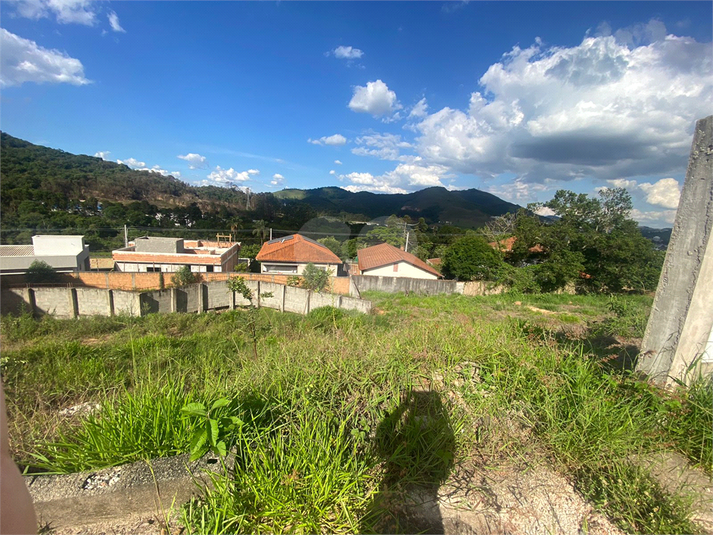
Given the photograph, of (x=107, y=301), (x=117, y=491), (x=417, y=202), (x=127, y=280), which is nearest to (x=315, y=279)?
(x=107, y=301)

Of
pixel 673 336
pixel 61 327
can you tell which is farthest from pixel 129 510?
pixel 61 327

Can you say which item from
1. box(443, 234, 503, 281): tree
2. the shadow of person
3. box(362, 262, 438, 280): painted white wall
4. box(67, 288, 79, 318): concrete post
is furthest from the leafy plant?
box(443, 234, 503, 281): tree

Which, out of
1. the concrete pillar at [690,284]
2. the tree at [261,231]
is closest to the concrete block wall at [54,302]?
→ the concrete pillar at [690,284]

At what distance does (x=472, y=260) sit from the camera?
20094 mm

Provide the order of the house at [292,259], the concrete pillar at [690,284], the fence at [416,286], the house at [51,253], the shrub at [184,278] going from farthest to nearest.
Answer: the house at [292,259]
the house at [51,253]
the fence at [416,286]
the shrub at [184,278]
the concrete pillar at [690,284]

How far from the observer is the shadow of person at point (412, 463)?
1.40 m

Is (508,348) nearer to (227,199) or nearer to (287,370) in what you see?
(287,370)

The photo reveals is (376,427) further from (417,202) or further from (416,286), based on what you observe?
(417,202)

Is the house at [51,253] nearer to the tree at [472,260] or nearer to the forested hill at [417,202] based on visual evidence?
the tree at [472,260]

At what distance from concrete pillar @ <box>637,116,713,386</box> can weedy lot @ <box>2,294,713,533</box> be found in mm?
236

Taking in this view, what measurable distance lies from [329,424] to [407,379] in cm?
71

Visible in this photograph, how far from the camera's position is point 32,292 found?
39.5 ft

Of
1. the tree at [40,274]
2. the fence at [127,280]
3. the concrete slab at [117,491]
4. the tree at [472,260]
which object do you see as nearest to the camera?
the concrete slab at [117,491]

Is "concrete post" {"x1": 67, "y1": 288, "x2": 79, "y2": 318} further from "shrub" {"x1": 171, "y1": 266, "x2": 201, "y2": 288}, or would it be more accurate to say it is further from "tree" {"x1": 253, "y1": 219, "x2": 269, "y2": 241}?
"tree" {"x1": 253, "y1": 219, "x2": 269, "y2": 241}
